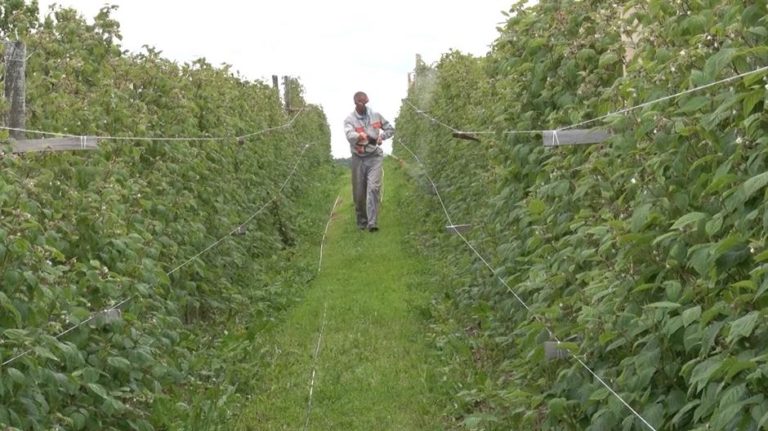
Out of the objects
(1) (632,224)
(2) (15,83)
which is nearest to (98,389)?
(2) (15,83)

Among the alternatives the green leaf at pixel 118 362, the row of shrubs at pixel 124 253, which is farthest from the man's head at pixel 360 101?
the green leaf at pixel 118 362

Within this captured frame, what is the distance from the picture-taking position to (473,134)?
9.93 meters

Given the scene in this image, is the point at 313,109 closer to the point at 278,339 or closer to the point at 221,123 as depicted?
the point at 221,123

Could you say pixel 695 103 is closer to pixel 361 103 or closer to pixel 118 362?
pixel 118 362

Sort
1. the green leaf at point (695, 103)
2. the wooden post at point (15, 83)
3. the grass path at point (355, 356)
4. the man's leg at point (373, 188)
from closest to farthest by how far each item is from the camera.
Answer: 1. the green leaf at point (695, 103)
2. the wooden post at point (15, 83)
3. the grass path at point (355, 356)
4. the man's leg at point (373, 188)

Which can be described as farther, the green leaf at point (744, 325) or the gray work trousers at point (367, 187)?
the gray work trousers at point (367, 187)

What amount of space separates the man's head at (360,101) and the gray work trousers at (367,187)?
2.24 ft

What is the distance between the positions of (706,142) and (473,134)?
221 inches

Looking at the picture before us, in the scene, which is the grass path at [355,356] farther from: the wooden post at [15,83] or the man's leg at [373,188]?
the wooden post at [15,83]

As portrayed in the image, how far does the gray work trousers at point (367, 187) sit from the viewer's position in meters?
15.9

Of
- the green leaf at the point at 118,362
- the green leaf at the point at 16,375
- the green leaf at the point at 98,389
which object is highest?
the green leaf at the point at 16,375

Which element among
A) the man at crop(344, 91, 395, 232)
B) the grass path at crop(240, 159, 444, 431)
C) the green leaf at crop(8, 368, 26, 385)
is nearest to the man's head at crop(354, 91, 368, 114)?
the man at crop(344, 91, 395, 232)

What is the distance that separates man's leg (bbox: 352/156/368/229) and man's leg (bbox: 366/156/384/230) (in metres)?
0.13

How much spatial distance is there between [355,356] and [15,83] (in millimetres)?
3812
